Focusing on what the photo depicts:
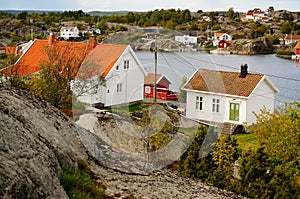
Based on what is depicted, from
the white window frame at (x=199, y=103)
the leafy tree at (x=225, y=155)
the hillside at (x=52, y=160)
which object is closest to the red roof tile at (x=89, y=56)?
the leafy tree at (x=225, y=155)

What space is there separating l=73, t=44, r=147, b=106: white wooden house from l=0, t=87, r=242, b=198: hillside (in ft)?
21.9

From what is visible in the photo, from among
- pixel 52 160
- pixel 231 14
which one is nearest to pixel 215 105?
pixel 52 160

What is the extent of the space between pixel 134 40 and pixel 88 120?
233cm

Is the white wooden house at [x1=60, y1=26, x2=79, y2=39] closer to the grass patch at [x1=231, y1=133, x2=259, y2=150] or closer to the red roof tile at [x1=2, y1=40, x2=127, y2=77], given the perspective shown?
the grass patch at [x1=231, y1=133, x2=259, y2=150]

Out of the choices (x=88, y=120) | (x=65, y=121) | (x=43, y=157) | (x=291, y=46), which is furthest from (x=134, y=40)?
(x=291, y=46)

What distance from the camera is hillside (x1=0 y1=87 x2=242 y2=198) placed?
3.05 metres

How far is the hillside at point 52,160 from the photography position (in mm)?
3047

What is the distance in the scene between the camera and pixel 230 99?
21.2 meters

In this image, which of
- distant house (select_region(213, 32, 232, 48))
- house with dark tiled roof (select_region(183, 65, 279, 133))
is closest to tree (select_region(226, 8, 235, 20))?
distant house (select_region(213, 32, 232, 48))

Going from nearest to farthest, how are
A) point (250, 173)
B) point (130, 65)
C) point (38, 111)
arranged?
point (38, 111) < point (250, 173) < point (130, 65)

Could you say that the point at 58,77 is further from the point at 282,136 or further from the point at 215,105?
the point at 215,105

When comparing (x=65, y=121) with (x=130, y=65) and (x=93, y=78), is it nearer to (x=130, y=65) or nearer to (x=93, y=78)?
(x=93, y=78)

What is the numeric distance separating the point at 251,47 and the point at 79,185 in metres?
74.8

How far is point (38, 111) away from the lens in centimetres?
431
